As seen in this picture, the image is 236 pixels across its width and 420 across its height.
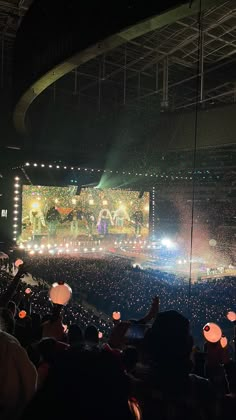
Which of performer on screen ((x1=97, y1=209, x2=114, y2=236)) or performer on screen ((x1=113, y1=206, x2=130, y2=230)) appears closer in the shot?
performer on screen ((x1=97, y1=209, x2=114, y2=236))

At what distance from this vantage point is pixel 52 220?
18.0 metres

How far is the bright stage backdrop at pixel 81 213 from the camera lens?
17.4 m

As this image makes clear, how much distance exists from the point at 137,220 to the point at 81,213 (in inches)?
140

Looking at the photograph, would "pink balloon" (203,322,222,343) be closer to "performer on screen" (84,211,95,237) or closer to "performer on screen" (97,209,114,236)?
"performer on screen" (84,211,95,237)

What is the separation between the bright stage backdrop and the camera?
17.4m

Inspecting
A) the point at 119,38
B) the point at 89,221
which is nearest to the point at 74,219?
the point at 89,221

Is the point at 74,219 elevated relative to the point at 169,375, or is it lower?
elevated

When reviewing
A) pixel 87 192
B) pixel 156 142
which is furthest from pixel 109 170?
pixel 156 142

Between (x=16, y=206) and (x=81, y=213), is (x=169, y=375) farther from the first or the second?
(x=81, y=213)

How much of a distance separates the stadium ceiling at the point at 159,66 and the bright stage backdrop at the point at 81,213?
4861 millimetres

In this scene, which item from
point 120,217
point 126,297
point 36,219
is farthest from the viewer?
point 120,217

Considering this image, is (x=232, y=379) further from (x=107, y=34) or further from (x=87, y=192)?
(x=87, y=192)

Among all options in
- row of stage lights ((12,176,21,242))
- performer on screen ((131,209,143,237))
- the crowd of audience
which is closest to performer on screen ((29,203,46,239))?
row of stage lights ((12,176,21,242))

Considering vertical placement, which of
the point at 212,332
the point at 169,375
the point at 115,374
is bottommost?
the point at 212,332
